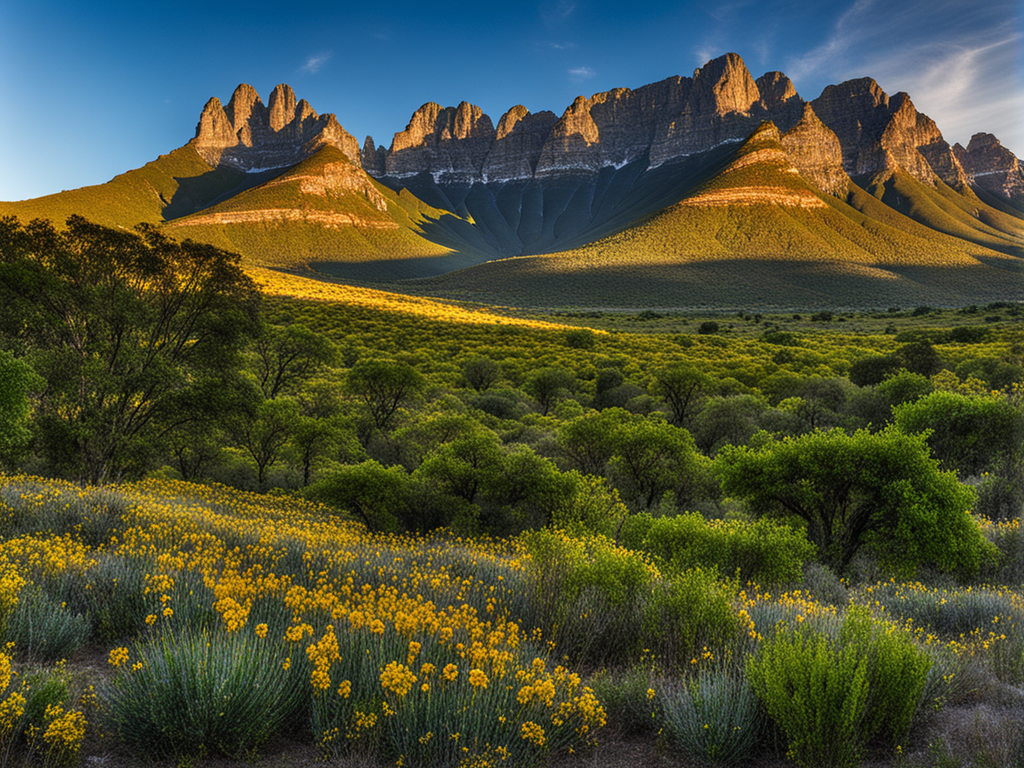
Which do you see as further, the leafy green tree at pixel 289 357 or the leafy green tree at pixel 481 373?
the leafy green tree at pixel 481 373

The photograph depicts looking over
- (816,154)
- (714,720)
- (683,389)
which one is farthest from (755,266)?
(714,720)

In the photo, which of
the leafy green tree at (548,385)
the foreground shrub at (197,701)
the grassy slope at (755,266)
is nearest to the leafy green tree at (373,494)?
the foreground shrub at (197,701)

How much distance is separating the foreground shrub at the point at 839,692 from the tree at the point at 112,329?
16.7 metres

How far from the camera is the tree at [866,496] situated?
9742 millimetres

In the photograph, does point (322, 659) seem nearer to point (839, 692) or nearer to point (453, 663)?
point (453, 663)

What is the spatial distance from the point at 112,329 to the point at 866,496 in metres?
20.2

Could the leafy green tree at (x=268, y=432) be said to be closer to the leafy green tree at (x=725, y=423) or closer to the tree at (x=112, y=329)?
the tree at (x=112, y=329)

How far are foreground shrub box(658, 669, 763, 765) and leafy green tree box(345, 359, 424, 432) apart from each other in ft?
81.2

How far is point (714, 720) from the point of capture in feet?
12.9

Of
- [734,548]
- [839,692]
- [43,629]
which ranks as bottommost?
[734,548]

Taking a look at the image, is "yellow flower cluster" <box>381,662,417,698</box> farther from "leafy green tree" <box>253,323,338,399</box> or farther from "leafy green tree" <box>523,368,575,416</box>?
"leafy green tree" <box>523,368,575,416</box>

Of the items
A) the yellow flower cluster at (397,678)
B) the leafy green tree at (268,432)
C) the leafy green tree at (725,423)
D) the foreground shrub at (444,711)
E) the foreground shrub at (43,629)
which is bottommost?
the leafy green tree at (725,423)

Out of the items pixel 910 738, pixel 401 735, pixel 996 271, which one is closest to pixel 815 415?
pixel 910 738

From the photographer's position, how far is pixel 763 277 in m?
112
